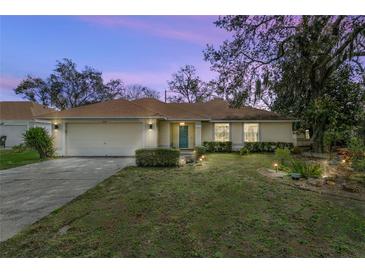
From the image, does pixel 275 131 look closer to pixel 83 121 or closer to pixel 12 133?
pixel 83 121

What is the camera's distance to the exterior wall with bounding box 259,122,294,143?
16.6m

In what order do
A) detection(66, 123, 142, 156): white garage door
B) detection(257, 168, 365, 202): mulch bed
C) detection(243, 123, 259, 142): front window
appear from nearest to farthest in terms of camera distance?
detection(257, 168, 365, 202): mulch bed → detection(66, 123, 142, 156): white garage door → detection(243, 123, 259, 142): front window

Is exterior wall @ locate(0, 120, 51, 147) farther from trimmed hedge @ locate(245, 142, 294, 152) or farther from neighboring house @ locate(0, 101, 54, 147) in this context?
trimmed hedge @ locate(245, 142, 294, 152)

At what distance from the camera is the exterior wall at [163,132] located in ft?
54.1

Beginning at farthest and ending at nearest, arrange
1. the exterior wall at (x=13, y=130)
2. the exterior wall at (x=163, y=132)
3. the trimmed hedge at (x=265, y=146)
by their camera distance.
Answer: the exterior wall at (x=13, y=130) → the exterior wall at (x=163, y=132) → the trimmed hedge at (x=265, y=146)

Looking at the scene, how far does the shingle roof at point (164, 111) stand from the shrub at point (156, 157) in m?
4.36

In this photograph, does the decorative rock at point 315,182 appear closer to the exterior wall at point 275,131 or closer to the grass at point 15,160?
the exterior wall at point 275,131

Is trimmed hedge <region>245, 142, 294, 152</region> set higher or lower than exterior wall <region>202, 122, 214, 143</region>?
lower

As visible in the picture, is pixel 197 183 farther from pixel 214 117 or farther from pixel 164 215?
pixel 214 117

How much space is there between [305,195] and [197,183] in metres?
2.80

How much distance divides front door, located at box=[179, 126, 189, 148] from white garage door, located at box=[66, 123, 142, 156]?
4.09m

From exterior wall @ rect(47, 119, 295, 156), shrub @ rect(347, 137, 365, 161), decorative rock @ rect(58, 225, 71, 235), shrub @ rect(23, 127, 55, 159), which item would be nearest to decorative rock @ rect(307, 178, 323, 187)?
shrub @ rect(347, 137, 365, 161)

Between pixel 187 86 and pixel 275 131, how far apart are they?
18722 millimetres

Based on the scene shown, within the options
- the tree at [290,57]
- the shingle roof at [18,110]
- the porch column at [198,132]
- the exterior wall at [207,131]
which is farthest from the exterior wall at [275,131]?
the shingle roof at [18,110]
